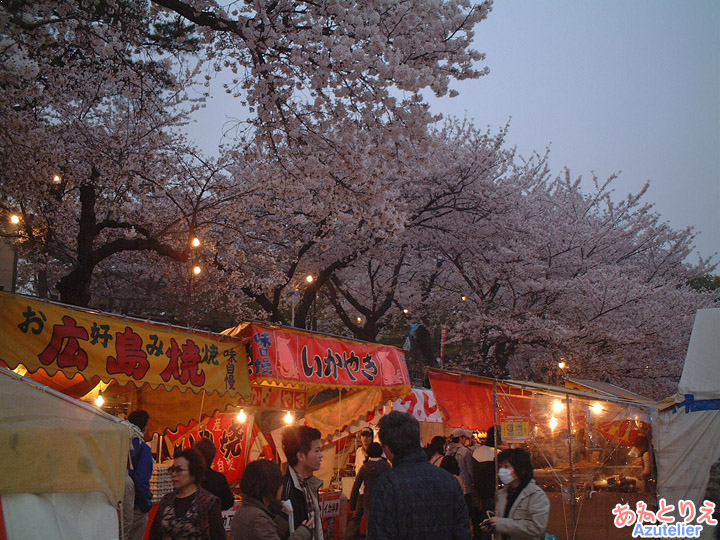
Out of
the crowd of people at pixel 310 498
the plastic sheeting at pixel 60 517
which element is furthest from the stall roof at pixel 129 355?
the plastic sheeting at pixel 60 517

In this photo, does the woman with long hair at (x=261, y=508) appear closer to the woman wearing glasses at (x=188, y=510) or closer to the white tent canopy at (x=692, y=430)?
the woman wearing glasses at (x=188, y=510)

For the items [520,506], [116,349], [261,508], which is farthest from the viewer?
[116,349]

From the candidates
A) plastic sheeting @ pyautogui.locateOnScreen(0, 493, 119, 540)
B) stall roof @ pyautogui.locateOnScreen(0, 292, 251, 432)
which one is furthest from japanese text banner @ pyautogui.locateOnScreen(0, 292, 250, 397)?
plastic sheeting @ pyautogui.locateOnScreen(0, 493, 119, 540)

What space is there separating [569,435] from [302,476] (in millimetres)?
6514

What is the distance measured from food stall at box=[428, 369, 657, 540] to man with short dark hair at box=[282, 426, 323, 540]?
5.74 metres

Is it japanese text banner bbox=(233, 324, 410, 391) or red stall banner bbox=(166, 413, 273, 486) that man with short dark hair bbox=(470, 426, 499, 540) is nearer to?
japanese text banner bbox=(233, 324, 410, 391)

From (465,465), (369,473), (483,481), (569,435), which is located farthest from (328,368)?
(569,435)

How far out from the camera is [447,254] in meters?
22.3

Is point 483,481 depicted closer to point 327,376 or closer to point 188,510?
point 327,376

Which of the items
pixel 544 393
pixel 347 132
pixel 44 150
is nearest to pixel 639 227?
pixel 544 393

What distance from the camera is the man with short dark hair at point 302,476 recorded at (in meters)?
4.73

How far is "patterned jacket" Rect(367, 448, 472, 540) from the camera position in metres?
3.63

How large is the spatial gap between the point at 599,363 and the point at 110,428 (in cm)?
2100

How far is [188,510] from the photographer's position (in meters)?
4.59
